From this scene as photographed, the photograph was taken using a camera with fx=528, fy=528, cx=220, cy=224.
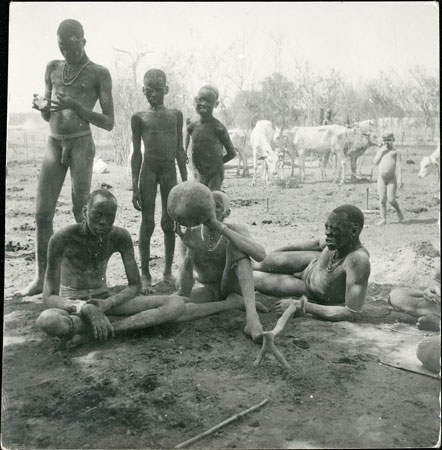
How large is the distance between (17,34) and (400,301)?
3.27 meters

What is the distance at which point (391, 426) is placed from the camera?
8.40 ft

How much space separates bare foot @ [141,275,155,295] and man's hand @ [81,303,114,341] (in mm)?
1113

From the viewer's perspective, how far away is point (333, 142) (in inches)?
489

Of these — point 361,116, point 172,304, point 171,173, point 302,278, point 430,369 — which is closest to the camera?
point 430,369

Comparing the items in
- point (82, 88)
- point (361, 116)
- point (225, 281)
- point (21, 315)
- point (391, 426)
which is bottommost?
point (391, 426)

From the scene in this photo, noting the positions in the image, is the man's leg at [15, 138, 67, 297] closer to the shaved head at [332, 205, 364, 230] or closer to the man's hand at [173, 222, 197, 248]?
the man's hand at [173, 222, 197, 248]

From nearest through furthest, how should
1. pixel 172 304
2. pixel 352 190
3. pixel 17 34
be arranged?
pixel 17 34, pixel 172 304, pixel 352 190

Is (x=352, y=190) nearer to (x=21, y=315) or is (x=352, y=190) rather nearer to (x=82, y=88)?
(x=82, y=88)

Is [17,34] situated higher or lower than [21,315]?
higher

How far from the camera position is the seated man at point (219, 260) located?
145 inches

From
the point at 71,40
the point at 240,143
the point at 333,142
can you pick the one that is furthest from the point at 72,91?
the point at 240,143

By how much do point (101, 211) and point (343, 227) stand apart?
5.64ft

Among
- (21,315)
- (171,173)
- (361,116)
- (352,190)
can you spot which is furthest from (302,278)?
(361,116)

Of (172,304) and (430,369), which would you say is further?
(172,304)
